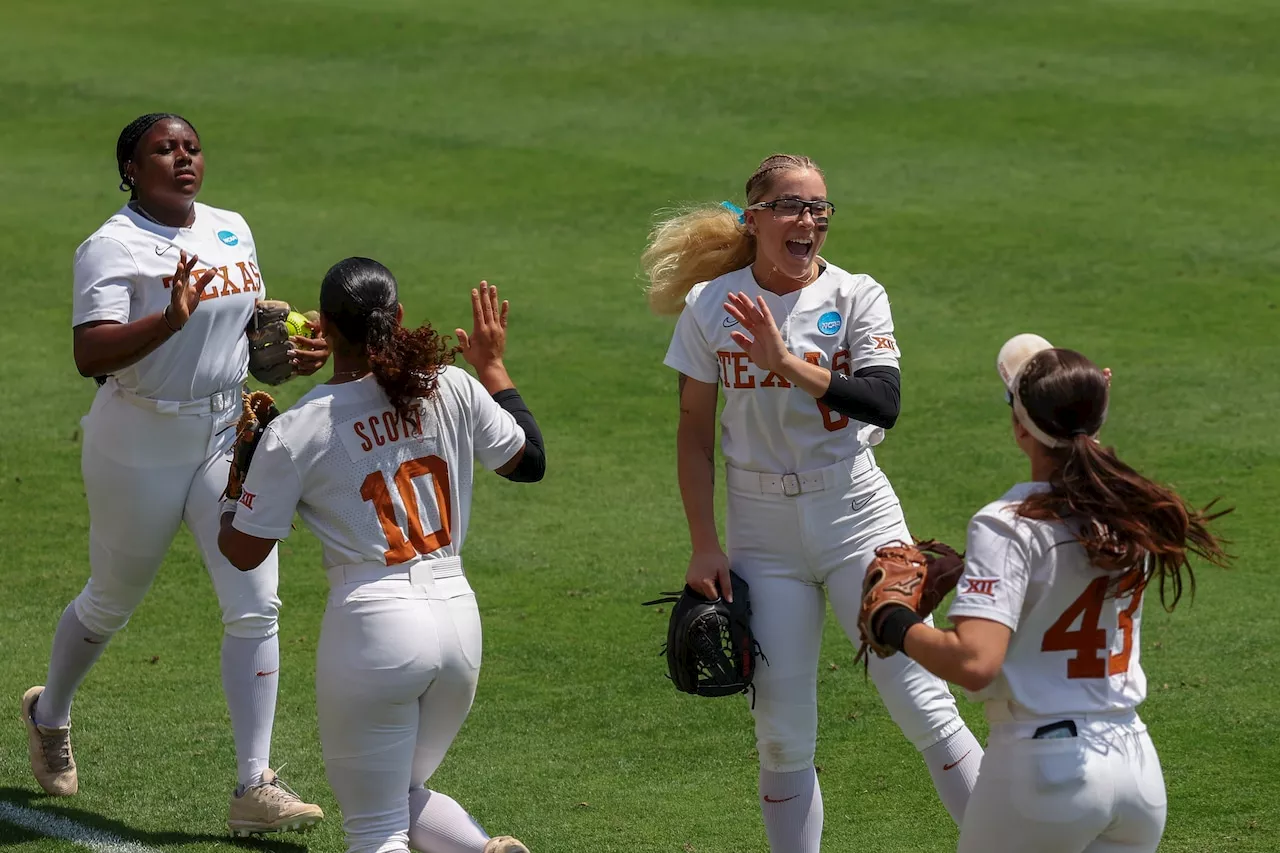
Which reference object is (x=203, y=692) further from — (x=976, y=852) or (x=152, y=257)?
(x=976, y=852)

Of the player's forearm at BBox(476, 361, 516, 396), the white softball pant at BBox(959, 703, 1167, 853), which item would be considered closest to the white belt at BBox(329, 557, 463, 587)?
the player's forearm at BBox(476, 361, 516, 396)

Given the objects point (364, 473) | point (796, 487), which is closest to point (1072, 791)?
point (796, 487)

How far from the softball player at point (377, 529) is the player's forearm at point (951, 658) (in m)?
1.21

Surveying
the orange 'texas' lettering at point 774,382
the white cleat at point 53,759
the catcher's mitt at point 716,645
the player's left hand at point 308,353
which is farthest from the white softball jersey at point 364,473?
the white cleat at point 53,759

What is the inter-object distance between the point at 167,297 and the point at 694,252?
1.62 meters

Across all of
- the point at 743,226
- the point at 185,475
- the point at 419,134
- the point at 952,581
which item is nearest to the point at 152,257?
the point at 185,475

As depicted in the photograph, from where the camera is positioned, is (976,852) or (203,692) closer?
(976,852)

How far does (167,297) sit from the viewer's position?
4.94 metres

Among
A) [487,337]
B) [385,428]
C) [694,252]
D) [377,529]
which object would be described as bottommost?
[377,529]

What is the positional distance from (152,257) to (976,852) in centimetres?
307

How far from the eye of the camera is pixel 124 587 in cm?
507

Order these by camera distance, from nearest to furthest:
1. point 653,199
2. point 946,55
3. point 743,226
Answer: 1. point 743,226
2. point 653,199
3. point 946,55

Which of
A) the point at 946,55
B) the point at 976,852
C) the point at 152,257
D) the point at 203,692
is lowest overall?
the point at 203,692

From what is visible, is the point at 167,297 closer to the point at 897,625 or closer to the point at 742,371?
the point at 742,371
